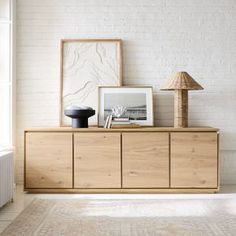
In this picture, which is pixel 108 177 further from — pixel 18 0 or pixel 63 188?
pixel 18 0

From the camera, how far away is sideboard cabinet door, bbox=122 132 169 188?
4461mm

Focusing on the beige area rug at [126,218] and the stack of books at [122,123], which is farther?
the stack of books at [122,123]

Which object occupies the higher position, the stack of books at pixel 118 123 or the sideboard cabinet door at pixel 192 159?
the stack of books at pixel 118 123

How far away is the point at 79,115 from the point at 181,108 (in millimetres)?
1115

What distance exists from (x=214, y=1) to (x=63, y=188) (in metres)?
2.76

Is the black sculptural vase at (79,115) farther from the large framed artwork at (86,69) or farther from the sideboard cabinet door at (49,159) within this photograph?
the large framed artwork at (86,69)

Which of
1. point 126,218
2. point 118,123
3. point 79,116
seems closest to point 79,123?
point 79,116

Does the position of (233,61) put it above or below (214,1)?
below

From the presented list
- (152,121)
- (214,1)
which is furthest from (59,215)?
(214,1)

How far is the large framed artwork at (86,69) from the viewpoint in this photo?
196 inches

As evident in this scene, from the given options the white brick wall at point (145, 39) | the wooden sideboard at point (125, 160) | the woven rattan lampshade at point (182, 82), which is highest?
the white brick wall at point (145, 39)

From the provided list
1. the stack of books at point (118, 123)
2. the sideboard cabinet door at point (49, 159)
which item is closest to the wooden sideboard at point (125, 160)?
the sideboard cabinet door at point (49, 159)

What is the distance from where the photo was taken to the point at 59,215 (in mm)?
3557

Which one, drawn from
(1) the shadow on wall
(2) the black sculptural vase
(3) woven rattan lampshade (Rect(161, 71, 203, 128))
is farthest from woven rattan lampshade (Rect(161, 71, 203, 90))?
(2) the black sculptural vase
